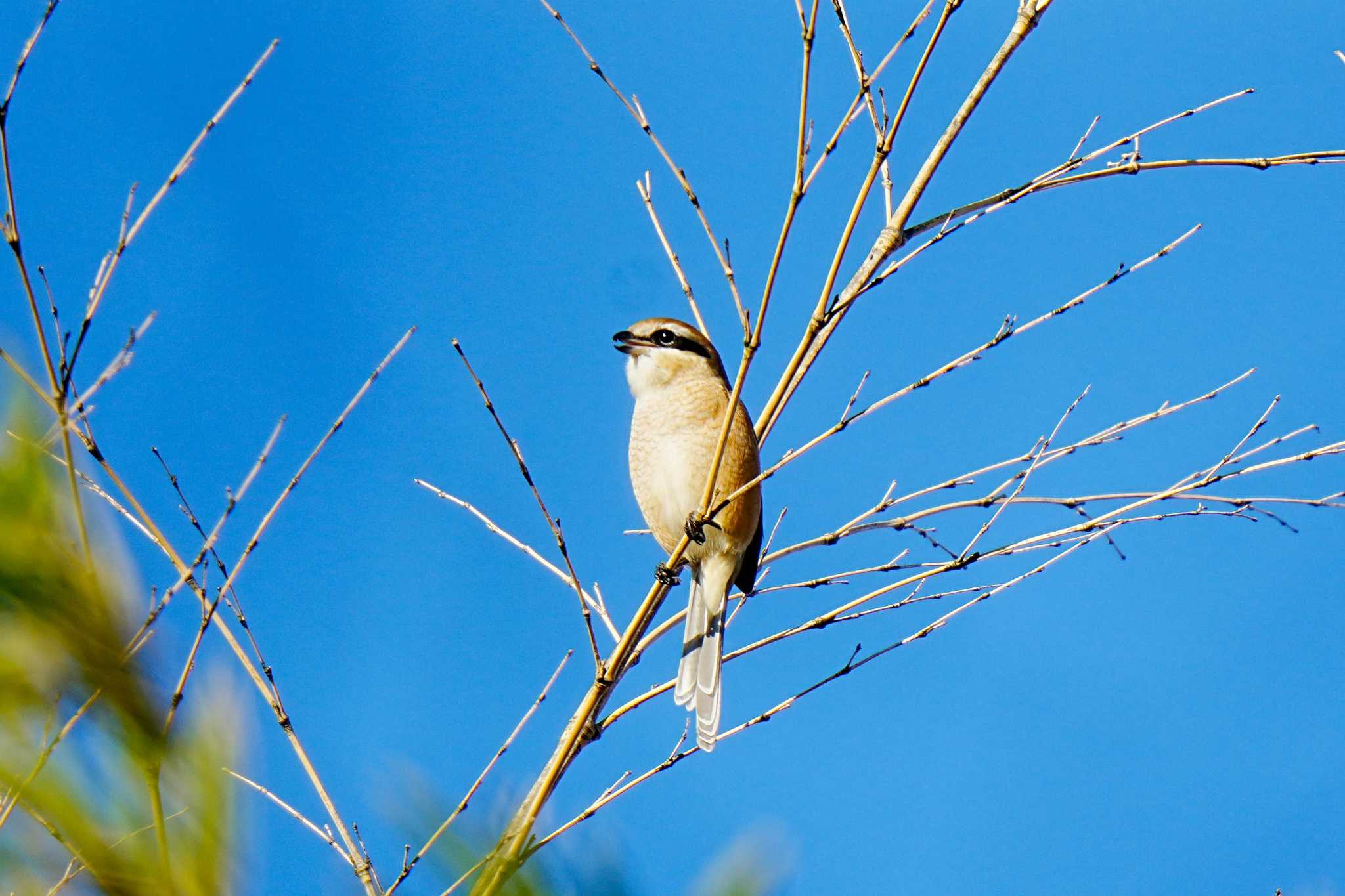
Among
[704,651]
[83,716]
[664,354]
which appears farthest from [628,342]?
[83,716]

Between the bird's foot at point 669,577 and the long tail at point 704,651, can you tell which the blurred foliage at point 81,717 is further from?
the long tail at point 704,651

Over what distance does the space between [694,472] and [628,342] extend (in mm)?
805

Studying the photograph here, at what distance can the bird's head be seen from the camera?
15.7ft

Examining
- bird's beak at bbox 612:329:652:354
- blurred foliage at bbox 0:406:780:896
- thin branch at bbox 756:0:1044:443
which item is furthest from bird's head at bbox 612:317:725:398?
blurred foliage at bbox 0:406:780:896

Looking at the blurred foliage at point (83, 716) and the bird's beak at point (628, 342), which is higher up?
the bird's beak at point (628, 342)

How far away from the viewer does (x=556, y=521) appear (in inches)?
105

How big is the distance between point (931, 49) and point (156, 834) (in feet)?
7.19

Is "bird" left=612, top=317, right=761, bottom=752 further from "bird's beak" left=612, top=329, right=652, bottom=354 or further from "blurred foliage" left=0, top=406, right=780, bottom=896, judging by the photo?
"blurred foliage" left=0, top=406, right=780, bottom=896

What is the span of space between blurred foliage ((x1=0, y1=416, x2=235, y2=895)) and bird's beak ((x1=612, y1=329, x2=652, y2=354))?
4.12 metres

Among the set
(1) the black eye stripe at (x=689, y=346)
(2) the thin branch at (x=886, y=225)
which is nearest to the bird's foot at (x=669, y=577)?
(2) the thin branch at (x=886, y=225)

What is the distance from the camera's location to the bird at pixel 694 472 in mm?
4098

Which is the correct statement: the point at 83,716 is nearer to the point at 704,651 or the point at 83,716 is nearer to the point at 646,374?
the point at 704,651

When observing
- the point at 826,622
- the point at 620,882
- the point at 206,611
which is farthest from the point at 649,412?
the point at 620,882

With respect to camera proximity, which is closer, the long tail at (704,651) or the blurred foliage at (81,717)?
the blurred foliage at (81,717)
